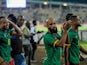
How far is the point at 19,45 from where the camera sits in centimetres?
911

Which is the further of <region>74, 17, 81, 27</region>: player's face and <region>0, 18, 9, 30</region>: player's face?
<region>74, 17, 81, 27</region>: player's face

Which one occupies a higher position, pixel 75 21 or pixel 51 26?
pixel 51 26

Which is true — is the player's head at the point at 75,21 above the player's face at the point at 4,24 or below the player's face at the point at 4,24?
below

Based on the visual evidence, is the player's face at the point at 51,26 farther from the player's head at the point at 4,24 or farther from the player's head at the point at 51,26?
the player's head at the point at 4,24

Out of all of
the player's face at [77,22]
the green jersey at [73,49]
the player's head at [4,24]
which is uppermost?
the player's head at [4,24]

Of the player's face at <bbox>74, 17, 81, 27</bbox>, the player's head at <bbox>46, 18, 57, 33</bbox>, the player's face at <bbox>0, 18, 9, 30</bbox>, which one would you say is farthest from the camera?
the player's face at <bbox>74, 17, 81, 27</bbox>

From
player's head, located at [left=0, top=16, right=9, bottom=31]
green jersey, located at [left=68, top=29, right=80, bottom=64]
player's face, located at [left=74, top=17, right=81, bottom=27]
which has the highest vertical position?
player's head, located at [left=0, top=16, right=9, bottom=31]

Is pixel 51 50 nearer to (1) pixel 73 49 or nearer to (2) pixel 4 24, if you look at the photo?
(2) pixel 4 24

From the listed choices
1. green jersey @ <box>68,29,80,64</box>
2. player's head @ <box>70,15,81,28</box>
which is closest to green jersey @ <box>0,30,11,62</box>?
green jersey @ <box>68,29,80,64</box>

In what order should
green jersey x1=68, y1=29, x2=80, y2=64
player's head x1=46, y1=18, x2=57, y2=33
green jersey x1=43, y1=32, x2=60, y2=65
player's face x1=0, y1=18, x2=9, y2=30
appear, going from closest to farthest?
player's head x1=46, y1=18, x2=57, y2=33 → green jersey x1=43, y1=32, x2=60, y2=65 → player's face x1=0, y1=18, x2=9, y2=30 → green jersey x1=68, y1=29, x2=80, y2=64

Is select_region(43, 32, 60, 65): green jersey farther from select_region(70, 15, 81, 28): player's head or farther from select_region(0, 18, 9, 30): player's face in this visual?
select_region(70, 15, 81, 28): player's head

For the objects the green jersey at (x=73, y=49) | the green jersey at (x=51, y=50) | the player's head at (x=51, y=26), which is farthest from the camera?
the green jersey at (x=73, y=49)

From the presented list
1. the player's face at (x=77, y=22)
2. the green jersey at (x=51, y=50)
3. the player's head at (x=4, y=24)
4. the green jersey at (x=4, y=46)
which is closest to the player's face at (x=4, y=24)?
the player's head at (x=4, y=24)

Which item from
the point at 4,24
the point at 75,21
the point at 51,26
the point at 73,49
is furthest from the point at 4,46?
the point at 75,21
